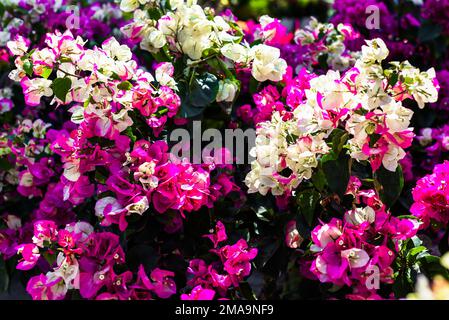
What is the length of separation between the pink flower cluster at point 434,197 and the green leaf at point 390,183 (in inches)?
1.7

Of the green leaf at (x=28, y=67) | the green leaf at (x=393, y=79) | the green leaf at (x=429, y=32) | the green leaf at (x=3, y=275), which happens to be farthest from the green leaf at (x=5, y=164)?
the green leaf at (x=429, y=32)

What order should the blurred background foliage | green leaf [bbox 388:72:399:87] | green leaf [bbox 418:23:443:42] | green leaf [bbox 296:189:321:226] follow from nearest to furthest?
green leaf [bbox 388:72:399:87]
green leaf [bbox 296:189:321:226]
green leaf [bbox 418:23:443:42]
the blurred background foliage

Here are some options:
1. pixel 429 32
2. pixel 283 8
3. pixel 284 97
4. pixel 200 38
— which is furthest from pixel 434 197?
pixel 283 8

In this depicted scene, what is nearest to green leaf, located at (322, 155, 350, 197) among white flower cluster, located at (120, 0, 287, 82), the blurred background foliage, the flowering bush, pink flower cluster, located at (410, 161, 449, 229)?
the flowering bush

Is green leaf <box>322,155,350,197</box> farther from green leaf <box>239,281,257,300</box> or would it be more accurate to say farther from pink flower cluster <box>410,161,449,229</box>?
green leaf <box>239,281,257,300</box>

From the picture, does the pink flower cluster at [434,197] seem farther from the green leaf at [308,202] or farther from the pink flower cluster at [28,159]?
the pink flower cluster at [28,159]

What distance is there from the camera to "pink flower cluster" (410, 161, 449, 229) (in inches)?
42.9

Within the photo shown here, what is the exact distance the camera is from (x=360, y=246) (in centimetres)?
105

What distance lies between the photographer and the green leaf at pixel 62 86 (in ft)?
3.75

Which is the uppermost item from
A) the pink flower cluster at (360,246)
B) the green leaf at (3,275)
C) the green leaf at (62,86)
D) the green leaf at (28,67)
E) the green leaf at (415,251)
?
the green leaf at (28,67)

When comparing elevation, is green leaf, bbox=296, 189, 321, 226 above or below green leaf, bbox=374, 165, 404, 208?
below

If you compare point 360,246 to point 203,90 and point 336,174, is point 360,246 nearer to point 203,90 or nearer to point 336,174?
point 336,174

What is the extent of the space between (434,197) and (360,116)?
20 cm
